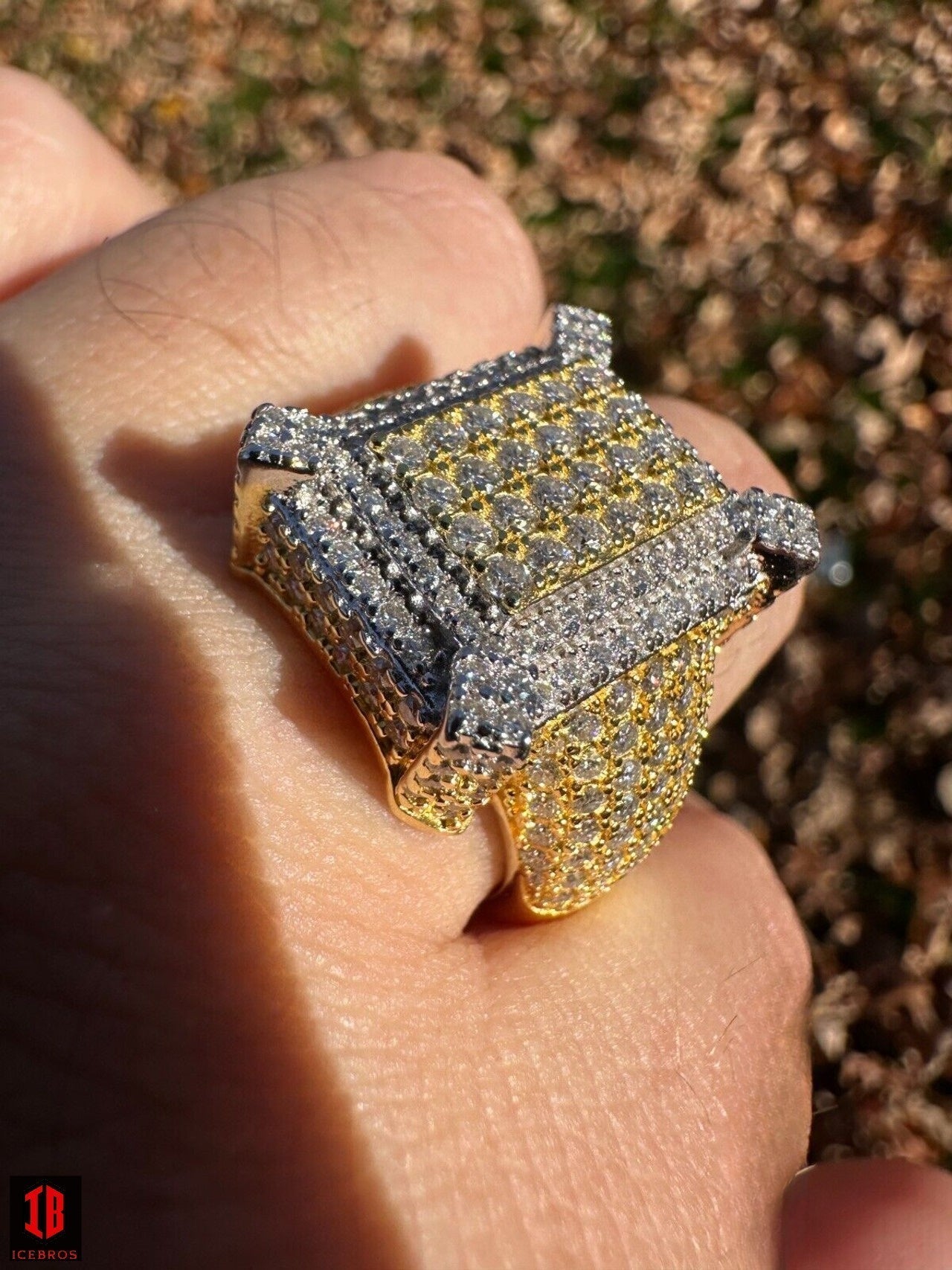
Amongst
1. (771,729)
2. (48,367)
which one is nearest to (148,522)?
(48,367)

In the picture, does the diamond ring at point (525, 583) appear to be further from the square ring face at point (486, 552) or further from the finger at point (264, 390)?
the finger at point (264, 390)

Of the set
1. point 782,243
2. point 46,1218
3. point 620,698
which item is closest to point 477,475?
point 620,698

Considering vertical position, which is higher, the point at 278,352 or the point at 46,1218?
the point at 278,352

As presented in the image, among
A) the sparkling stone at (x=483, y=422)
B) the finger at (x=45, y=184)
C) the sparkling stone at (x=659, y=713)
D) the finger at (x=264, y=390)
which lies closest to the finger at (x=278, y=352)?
the finger at (x=264, y=390)

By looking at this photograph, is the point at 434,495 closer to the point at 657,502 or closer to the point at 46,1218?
the point at 657,502

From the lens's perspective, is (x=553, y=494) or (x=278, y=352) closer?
(x=553, y=494)

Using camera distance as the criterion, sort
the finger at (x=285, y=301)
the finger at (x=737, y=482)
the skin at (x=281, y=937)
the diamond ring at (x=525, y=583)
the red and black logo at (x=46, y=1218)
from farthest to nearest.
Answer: the finger at (x=737, y=482) → the finger at (x=285, y=301) → the diamond ring at (x=525, y=583) → the skin at (x=281, y=937) → the red and black logo at (x=46, y=1218)

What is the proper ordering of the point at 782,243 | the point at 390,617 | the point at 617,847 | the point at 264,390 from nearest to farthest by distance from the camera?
the point at 390,617, the point at 617,847, the point at 264,390, the point at 782,243

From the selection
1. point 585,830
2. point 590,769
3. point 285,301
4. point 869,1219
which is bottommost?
point 869,1219
